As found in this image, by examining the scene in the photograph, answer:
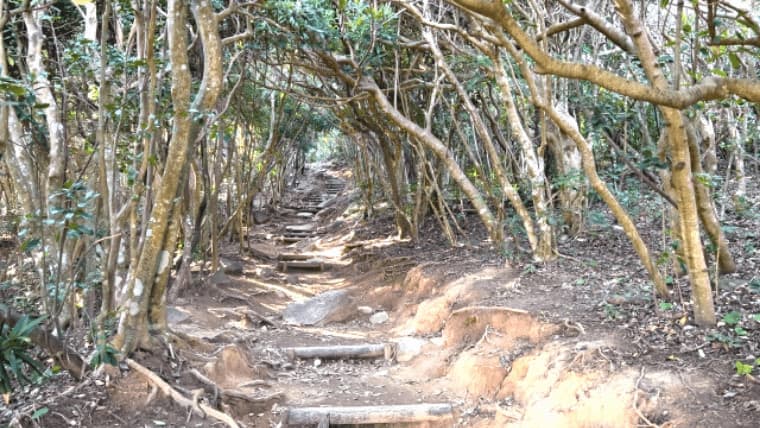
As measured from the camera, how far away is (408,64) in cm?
1116

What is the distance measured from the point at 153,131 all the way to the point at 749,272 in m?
5.73

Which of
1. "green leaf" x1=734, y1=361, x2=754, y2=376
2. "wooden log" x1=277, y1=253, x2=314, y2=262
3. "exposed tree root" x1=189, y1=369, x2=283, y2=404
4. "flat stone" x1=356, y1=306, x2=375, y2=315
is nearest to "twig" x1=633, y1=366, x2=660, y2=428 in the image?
"green leaf" x1=734, y1=361, x2=754, y2=376

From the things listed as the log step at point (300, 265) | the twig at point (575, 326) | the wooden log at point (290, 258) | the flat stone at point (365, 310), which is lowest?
the flat stone at point (365, 310)

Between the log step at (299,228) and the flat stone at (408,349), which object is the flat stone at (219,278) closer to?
the flat stone at (408,349)

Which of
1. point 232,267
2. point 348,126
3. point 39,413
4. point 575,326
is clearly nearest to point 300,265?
point 232,267

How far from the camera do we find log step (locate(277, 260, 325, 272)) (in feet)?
43.4

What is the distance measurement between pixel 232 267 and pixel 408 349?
A: 5.44m

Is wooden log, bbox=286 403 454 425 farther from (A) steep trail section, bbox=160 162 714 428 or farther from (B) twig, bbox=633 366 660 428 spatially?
(B) twig, bbox=633 366 660 428

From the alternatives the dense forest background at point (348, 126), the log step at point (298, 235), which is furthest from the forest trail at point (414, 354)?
the log step at point (298, 235)

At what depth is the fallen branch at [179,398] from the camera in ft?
15.4

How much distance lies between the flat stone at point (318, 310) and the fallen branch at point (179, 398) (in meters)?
4.42

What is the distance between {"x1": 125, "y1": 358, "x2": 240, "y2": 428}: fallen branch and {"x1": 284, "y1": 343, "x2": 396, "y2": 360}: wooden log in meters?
2.61

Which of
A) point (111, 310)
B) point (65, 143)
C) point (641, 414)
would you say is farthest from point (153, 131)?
point (641, 414)

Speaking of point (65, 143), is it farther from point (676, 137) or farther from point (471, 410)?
point (676, 137)
